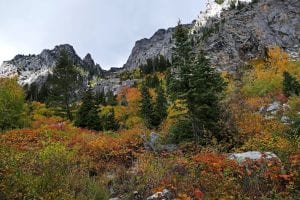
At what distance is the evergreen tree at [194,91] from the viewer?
1712 centimetres

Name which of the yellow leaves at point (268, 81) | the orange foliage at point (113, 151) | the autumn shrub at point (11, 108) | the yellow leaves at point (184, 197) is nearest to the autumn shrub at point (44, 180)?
the yellow leaves at point (184, 197)

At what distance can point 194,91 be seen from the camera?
17.7 m

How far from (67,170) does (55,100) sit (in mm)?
36108

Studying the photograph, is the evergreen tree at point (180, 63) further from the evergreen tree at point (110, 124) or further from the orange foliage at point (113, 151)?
the evergreen tree at point (110, 124)

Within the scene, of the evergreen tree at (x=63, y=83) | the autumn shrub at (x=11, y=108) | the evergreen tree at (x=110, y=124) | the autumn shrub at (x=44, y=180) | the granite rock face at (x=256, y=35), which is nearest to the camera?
the autumn shrub at (x=44, y=180)

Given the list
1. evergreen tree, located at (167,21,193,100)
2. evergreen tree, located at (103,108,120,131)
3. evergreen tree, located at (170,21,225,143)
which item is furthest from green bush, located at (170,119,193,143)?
evergreen tree, located at (103,108,120,131)

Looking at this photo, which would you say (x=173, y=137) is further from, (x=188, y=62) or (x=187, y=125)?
(x=188, y=62)

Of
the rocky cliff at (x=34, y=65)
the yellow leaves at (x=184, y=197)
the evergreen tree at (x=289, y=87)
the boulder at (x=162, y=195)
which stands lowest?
the boulder at (x=162, y=195)

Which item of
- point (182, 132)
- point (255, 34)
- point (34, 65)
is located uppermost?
point (34, 65)

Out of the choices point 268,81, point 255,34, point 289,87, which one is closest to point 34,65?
point 255,34

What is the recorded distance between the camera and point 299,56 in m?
56.0

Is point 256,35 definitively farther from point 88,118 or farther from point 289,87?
point 88,118

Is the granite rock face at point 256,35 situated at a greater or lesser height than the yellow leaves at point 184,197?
greater

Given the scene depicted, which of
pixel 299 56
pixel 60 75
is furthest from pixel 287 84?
pixel 299 56
